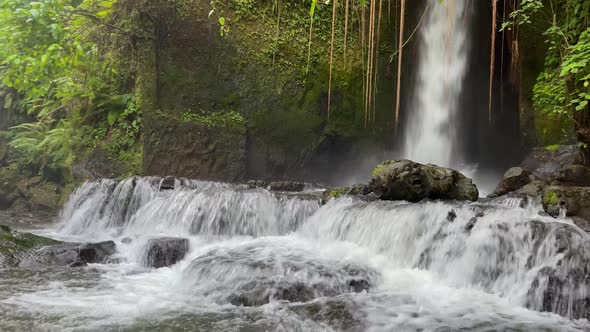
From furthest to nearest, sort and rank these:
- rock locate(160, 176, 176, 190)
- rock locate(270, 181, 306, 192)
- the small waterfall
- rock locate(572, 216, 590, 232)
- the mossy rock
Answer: rock locate(270, 181, 306, 192) → rock locate(160, 176, 176, 190) → the small waterfall → the mossy rock → rock locate(572, 216, 590, 232)

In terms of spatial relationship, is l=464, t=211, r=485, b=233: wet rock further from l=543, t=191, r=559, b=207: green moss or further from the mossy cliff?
the mossy cliff

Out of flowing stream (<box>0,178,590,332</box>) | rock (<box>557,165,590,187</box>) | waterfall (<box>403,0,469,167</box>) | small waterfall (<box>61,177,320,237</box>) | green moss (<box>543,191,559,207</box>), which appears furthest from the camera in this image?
waterfall (<box>403,0,469,167</box>)

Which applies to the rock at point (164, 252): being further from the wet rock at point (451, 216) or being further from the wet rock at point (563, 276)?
the wet rock at point (563, 276)

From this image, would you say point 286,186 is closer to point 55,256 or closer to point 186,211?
point 186,211

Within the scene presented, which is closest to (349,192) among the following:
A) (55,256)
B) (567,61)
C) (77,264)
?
(567,61)

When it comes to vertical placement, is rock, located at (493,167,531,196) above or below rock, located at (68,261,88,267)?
above

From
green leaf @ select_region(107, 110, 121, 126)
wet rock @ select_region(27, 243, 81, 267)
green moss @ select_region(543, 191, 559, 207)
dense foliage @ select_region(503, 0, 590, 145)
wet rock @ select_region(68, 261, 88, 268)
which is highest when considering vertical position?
dense foliage @ select_region(503, 0, 590, 145)

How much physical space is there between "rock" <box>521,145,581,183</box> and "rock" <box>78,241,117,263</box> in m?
8.16

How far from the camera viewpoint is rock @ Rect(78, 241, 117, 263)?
19.9 feet

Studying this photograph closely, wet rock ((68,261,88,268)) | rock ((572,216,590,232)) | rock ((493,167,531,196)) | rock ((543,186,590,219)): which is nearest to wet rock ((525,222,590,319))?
rock ((572,216,590,232))

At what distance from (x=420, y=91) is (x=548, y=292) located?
29.8 feet

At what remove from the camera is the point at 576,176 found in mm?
6586

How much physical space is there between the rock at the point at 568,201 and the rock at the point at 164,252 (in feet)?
16.5

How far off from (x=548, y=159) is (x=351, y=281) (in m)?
7.30
